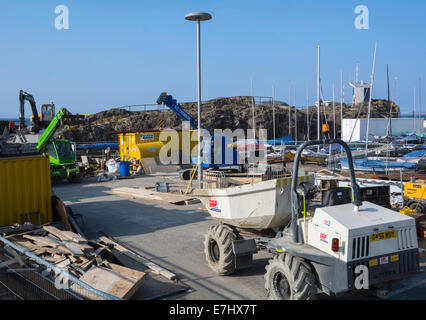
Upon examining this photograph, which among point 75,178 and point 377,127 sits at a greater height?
point 377,127


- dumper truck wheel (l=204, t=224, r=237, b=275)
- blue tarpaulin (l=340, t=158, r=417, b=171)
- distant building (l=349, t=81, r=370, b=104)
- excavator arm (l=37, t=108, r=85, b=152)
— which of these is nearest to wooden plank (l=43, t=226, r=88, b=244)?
dumper truck wheel (l=204, t=224, r=237, b=275)

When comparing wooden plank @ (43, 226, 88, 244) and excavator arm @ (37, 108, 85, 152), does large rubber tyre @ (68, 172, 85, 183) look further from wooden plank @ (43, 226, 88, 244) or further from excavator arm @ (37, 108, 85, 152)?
wooden plank @ (43, 226, 88, 244)

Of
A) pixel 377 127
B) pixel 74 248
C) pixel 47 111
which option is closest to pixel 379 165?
pixel 74 248

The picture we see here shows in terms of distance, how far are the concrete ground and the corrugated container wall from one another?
1.47 metres

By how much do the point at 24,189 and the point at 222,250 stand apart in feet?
19.9

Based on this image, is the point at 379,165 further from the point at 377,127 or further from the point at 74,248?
the point at 377,127

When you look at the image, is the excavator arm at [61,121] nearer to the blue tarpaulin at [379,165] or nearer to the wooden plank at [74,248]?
the wooden plank at [74,248]

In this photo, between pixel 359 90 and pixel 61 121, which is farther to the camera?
pixel 359 90

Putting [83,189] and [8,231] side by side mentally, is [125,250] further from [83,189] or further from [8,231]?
[83,189]

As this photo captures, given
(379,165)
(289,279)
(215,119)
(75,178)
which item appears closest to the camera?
(289,279)

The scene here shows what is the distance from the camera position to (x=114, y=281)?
253 inches

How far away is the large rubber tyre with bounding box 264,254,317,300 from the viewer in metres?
5.38

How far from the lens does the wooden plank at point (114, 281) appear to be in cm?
618
